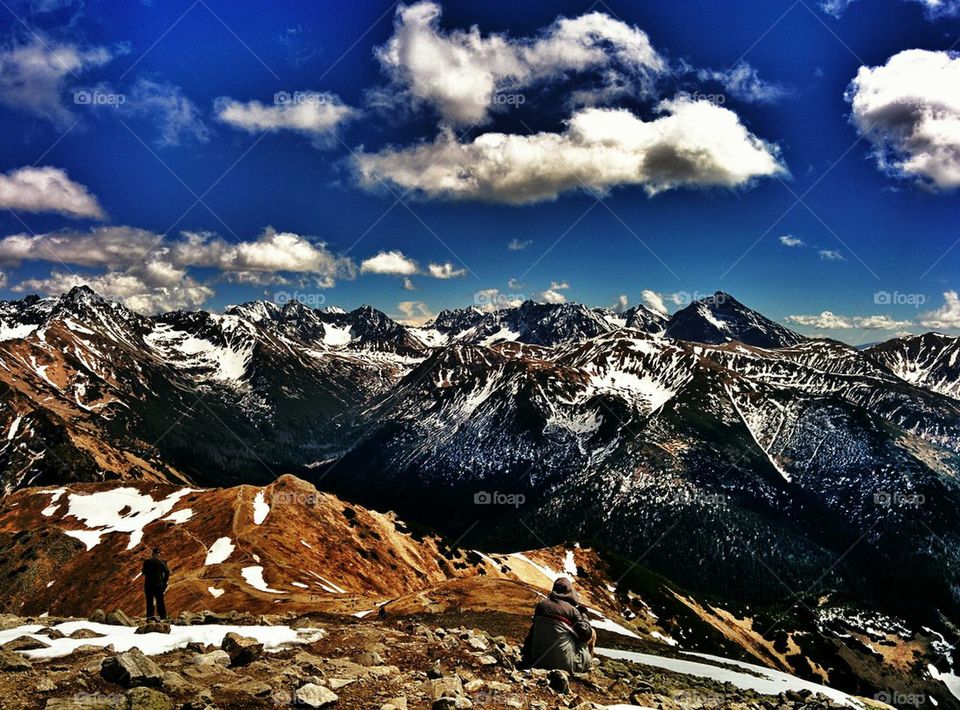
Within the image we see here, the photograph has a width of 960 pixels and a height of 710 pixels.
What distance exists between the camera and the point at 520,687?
16.9m

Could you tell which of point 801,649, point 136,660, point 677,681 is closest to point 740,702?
point 677,681

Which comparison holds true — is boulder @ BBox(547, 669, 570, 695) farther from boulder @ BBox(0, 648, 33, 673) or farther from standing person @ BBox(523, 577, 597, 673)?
boulder @ BBox(0, 648, 33, 673)

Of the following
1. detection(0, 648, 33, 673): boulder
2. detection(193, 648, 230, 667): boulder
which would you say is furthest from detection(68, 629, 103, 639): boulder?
detection(193, 648, 230, 667): boulder

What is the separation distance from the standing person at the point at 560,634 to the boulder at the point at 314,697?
6528mm

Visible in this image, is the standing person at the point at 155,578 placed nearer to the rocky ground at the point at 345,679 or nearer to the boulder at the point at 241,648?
the rocky ground at the point at 345,679

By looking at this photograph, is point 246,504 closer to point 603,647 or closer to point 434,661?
point 603,647

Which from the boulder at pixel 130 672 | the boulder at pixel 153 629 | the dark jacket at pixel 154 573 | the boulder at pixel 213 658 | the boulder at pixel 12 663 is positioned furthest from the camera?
the dark jacket at pixel 154 573

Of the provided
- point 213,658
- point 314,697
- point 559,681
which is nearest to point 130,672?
point 213,658

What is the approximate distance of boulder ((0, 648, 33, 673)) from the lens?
1578 cm

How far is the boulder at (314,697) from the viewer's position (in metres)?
14.0

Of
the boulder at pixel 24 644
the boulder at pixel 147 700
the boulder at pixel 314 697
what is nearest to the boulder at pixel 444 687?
the boulder at pixel 314 697

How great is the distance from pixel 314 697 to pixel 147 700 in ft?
12.2

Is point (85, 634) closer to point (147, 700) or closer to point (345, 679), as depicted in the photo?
point (147, 700)

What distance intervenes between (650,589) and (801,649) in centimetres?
5192
